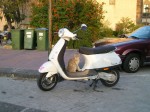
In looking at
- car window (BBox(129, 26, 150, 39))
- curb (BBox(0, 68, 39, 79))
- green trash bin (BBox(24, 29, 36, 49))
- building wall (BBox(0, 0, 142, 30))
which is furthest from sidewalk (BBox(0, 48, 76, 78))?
building wall (BBox(0, 0, 142, 30))

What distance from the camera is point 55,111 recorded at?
6285mm

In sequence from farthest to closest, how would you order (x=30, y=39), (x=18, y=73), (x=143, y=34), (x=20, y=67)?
(x=30, y=39) → (x=143, y=34) → (x=20, y=67) → (x=18, y=73)

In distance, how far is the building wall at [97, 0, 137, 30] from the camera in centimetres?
3616

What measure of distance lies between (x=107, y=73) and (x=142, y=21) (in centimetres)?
3061

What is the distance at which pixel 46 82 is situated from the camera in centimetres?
780

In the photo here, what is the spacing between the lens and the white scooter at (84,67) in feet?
25.3

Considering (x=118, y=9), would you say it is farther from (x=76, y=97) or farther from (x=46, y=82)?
(x=76, y=97)

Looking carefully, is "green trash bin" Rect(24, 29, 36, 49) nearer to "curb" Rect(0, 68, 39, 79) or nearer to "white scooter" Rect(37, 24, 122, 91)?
"curb" Rect(0, 68, 39, 79)

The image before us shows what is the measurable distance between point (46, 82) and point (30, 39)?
9.13 m

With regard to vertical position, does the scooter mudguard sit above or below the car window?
below

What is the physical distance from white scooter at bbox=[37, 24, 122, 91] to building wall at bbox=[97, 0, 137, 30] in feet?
90.7

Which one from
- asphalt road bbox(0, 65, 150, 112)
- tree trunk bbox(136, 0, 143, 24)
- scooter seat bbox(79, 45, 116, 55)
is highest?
tree trunk bbox(136, 0, 143, 24)

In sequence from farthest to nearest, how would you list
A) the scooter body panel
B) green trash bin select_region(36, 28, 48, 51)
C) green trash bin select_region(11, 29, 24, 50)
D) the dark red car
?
green trash bin select_region(11, 29, 24, 50), green trash bin select_region(36, 28, 48, 51), the dark red car, the scooter body panel

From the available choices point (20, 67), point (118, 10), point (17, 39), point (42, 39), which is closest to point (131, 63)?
point (20, 67)
